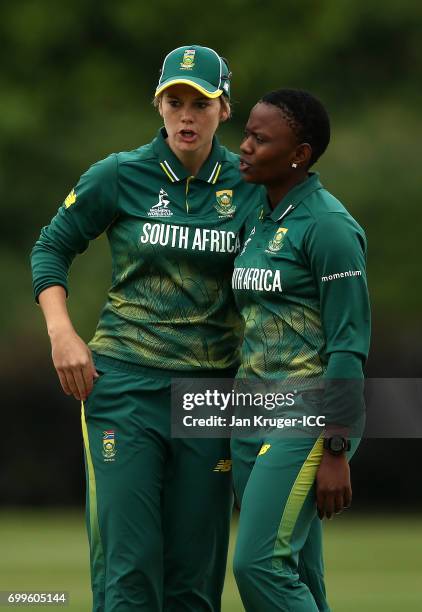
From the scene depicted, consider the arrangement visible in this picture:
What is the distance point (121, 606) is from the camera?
562cm

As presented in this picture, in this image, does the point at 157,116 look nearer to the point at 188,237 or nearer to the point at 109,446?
the point at 188,237

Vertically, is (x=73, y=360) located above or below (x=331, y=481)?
above

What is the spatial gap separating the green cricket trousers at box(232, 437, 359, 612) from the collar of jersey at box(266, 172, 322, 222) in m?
0.83

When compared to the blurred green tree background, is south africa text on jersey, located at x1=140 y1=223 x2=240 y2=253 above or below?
below

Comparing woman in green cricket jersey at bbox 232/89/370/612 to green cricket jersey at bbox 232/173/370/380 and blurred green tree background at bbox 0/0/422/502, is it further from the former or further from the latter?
blurred green tree background at bbox 0/0/422/502

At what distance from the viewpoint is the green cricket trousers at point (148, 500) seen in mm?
5648

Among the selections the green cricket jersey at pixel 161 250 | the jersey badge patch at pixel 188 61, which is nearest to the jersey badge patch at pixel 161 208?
the green cricket jersey at pixel 161 250

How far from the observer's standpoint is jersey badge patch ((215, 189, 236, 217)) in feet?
19.2

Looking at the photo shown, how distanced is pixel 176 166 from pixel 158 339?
2.21 ft

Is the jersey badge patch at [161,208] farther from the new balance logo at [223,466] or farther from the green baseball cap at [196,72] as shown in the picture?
the new balance logo at [223,466]

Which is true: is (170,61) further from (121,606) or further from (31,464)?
(31,464)

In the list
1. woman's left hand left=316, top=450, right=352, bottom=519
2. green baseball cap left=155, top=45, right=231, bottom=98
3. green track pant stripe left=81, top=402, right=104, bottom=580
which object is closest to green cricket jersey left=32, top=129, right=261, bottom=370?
green baseball cap left=155, top=45, right=231, bottom=98

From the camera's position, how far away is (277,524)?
5254 millimetres

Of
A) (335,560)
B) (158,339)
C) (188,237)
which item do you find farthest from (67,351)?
(335,560)
